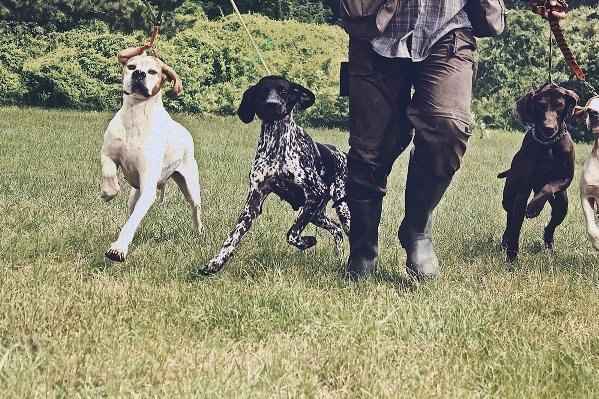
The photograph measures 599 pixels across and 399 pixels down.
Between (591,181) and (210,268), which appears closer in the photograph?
(210,268)

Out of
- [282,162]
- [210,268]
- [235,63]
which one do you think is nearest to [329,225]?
[282,162]

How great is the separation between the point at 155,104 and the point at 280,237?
1.31 meters

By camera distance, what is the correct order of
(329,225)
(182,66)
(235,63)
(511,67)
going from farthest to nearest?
(511,67)
(235,63)
(182,66)
(329,225)

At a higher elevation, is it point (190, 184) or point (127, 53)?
point (127, 53)

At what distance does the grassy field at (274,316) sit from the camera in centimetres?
272

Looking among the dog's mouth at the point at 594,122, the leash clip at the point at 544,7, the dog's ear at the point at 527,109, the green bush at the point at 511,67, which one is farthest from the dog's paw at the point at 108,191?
the green bush at the point at 511,67

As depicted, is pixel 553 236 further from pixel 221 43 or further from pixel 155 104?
pixel 221 43

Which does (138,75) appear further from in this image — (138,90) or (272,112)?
(272,112)

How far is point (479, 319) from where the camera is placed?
11.2 feet

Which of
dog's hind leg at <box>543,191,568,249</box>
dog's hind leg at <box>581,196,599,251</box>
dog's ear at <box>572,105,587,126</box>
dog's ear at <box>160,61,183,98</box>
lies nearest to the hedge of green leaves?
dog's hind leg at <box>543,191,568,249</box>

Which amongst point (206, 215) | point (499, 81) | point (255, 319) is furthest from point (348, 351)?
point (499, 81)

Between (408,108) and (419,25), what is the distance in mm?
449

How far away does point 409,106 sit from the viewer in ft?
13.6

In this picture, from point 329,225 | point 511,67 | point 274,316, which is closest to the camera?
point 274,316
